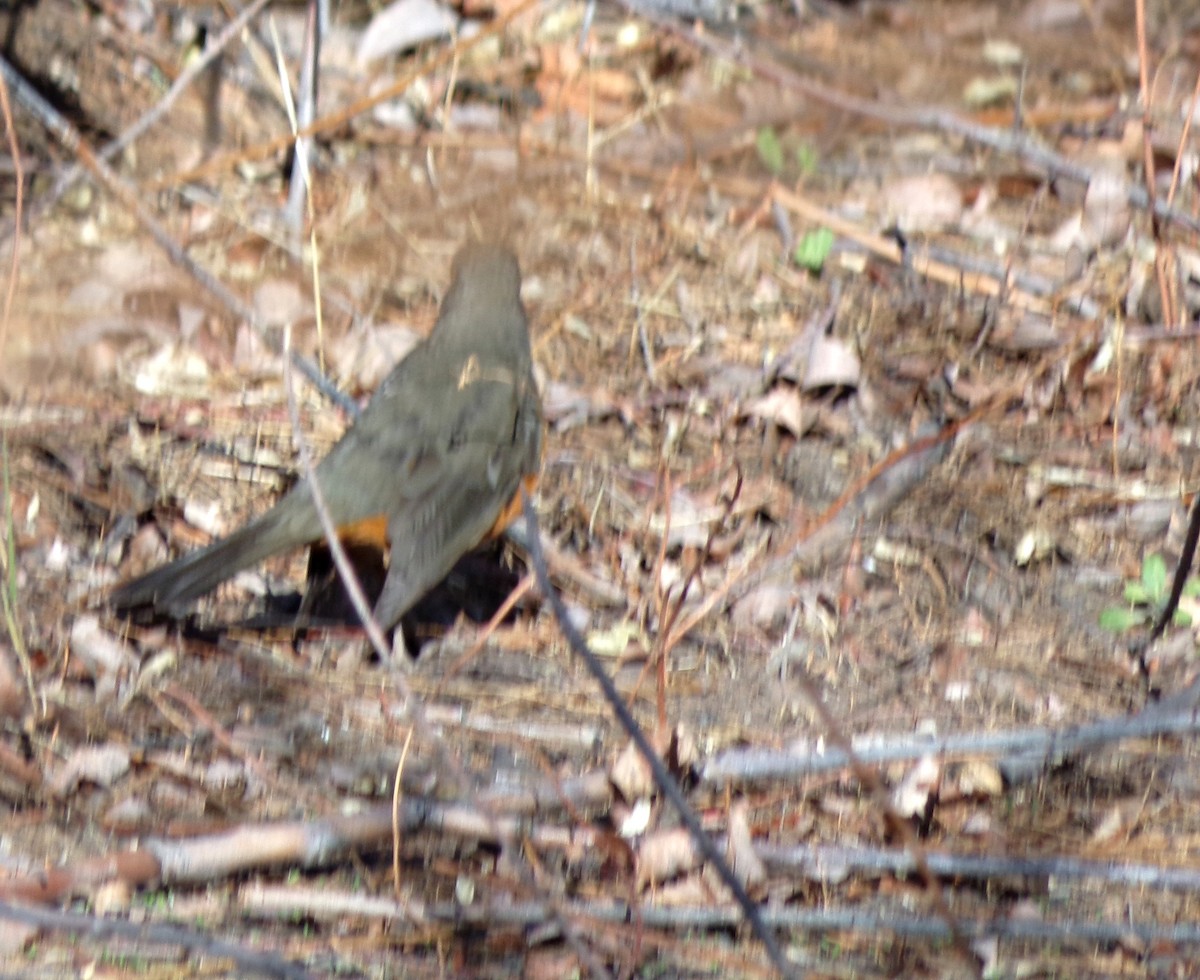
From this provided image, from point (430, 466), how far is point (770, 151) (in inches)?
84.7

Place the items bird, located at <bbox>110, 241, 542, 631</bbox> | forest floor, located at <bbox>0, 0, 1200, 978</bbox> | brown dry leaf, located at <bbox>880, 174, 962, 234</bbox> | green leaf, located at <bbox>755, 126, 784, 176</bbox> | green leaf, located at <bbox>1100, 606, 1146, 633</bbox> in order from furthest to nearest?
green leaf, located at <bbox>755, 126, 784, 176</bbox> < brown dry leaf, located at <bbox>880, 174, 962, 234</bbox> < green leaf, located at <bbox>1100, 606, 1146, 633</bbox> < bird, located at <bbox>110, 241, 542, 631</bbox> < forest floor, located at <bbox>0, 0, 1200, 978</bbox>

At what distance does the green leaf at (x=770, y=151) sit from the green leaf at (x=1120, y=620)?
2198 mm

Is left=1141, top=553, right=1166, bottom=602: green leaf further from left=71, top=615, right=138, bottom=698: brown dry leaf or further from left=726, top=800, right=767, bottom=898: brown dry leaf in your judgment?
left=71, top=615, right=138, bottom=698: brown dry leaf

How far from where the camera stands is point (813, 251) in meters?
4.86

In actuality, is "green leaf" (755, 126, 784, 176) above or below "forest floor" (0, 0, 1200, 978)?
above

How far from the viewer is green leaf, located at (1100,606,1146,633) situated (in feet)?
12.1

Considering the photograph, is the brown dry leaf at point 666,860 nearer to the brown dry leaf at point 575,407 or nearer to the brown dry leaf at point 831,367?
the brown dry leaf at point 575,407

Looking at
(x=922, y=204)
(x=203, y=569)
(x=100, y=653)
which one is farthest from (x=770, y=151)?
(x=100, y=653)

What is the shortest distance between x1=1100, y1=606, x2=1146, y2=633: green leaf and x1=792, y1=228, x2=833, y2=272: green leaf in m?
1.65

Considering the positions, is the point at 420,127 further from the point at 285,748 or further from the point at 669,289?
the point at 285,748

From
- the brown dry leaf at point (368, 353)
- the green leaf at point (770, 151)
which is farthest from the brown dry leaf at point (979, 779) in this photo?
the green leaf at point (770, 151)

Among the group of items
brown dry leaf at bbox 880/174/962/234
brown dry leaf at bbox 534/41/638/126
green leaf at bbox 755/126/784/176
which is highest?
brown dry leaf at bbox 534/41/638/126

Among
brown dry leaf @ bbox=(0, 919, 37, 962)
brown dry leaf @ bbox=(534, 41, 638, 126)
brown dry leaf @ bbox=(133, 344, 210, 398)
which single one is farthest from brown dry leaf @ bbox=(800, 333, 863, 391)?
brown dry leaf @ bbox=(0, 919, 37, 962)

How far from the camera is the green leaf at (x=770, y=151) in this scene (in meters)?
5.27
